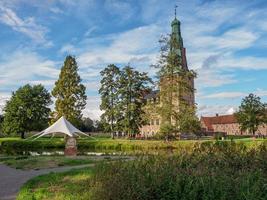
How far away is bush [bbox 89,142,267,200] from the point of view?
6.06m

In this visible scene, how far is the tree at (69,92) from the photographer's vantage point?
59875mm

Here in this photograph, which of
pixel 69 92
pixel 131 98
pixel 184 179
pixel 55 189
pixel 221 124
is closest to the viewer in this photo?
pixel 184 179

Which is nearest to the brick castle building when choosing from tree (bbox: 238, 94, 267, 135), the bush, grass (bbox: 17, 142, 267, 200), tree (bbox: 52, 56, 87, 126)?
tree (bbox: 238, 94, 267, 135)

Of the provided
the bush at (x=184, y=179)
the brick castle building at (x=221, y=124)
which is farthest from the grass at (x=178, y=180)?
the brick castle building at (x=221, y=124)

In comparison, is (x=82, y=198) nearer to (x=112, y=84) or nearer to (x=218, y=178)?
(x=218, y=178)

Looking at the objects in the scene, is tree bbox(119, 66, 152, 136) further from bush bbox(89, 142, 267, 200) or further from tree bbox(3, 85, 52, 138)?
bush bbox(89, 142, 267, 200)

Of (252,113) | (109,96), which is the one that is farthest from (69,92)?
(252,113)

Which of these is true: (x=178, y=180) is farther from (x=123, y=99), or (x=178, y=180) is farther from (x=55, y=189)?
(x=123, y=99)

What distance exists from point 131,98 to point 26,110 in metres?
21.1

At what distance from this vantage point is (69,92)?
2379 inches

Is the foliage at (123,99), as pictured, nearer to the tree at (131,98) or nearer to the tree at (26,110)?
the tree at (131,98)

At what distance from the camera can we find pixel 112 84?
68062mm

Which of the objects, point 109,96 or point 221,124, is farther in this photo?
point 221,124

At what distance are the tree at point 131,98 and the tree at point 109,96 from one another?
4.36ft
